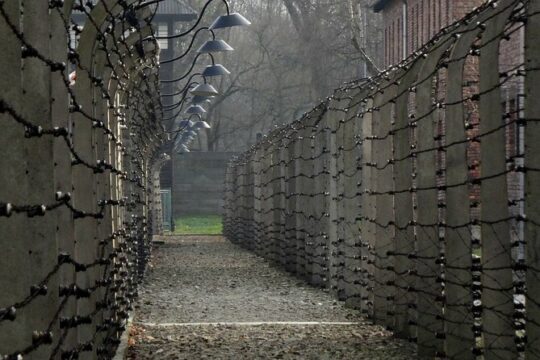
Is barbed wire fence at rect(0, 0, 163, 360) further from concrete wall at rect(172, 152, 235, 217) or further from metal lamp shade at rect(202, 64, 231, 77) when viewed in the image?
concrete wall at rect(172, 152, 235, 217)

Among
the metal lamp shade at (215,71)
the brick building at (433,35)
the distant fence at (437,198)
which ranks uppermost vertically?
the brick building at (433,35)

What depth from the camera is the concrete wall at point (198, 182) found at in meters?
53.6

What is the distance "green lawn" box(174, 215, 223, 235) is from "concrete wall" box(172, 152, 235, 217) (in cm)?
54

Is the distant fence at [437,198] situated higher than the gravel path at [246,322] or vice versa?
the distant fence at [437,198]

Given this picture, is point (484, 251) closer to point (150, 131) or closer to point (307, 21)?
point (150, 131)

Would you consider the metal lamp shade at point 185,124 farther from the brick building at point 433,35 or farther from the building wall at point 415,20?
the building wall at point 415,20

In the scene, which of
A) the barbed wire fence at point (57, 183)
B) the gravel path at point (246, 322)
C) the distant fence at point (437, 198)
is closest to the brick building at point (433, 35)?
the gravel path at point (246, 322)

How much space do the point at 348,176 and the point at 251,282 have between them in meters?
4.63

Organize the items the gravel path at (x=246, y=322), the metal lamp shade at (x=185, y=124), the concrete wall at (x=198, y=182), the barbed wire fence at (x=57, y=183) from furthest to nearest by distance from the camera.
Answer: the concrete wall at (x=198, y=182) < the metal lamp shade at (x=185, y=124) < the gravel path at (x=246, y=322) < the barbed wire fence at (x=57, y=183)

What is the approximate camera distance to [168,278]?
54.6ft

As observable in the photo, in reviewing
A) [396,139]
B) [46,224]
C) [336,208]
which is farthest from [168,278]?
[46,224]

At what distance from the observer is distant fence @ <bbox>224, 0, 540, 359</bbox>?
571 centimetres

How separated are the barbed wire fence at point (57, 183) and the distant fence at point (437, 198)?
73.8 inches

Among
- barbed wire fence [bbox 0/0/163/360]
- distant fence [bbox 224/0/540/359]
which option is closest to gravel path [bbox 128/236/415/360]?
distant fence [bbox 224/0/540/359]
